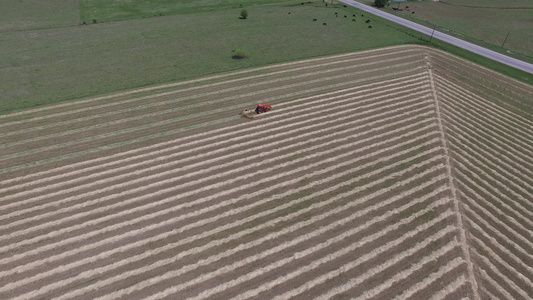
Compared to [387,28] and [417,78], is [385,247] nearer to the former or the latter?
[417,78]

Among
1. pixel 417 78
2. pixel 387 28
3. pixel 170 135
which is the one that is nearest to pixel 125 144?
pixel 170 135

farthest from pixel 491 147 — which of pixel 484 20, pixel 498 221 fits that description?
pixel 484 20

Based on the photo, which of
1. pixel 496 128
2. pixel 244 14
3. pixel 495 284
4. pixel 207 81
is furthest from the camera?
pixel 244 14

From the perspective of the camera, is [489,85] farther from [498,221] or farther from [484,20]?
[484,20]

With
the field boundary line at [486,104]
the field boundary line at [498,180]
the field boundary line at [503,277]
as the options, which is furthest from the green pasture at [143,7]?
the field boundary line at [503,277]

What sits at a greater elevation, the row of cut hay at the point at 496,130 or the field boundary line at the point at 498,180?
the row of cut hay at the point at 496,130

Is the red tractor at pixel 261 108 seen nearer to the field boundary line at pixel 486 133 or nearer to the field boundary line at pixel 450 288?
the field boundary line at pixel 486 133
